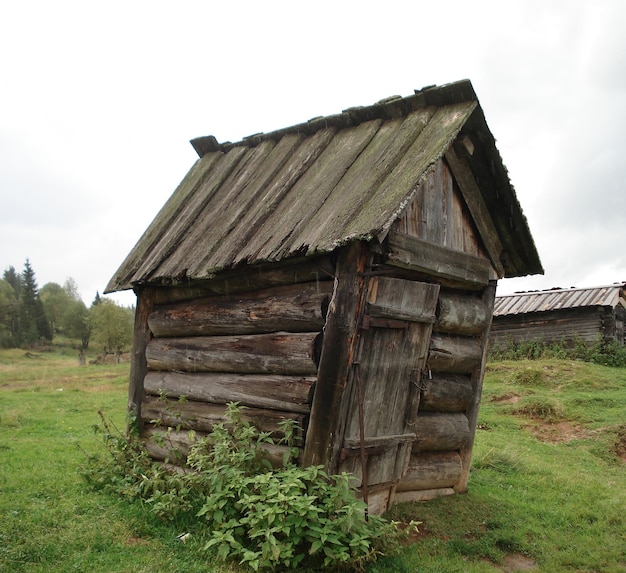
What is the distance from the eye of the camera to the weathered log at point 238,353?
5.45 metres

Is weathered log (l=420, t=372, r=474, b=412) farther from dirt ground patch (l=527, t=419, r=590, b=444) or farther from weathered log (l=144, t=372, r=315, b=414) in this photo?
dirt ground patch (l=527, t=419, r=590, b=444)

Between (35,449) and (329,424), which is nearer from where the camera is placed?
(329,424)

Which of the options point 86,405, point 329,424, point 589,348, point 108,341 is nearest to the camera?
point 329,424

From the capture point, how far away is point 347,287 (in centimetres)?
516

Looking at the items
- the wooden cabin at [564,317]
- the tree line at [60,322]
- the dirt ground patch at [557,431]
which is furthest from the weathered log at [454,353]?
the tree line at [60,322]

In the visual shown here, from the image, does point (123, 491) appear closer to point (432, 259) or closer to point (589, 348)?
point (432, 259)

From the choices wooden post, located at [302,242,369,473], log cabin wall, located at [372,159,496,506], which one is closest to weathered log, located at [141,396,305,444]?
wooden post, located at [302,242,369,473]

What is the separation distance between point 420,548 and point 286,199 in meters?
3.87

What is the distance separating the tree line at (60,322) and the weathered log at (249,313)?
1605 inches

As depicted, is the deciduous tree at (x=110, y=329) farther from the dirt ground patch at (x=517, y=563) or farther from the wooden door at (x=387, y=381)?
the dirt ground patch at (x=517, y=563)

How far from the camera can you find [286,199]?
6465 millimetres

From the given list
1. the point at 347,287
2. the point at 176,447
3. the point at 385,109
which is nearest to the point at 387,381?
the point at 347,287

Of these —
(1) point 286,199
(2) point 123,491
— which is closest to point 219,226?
(1) point 286,199

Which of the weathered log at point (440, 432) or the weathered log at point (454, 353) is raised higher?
the weathered log at point (454, 353)
